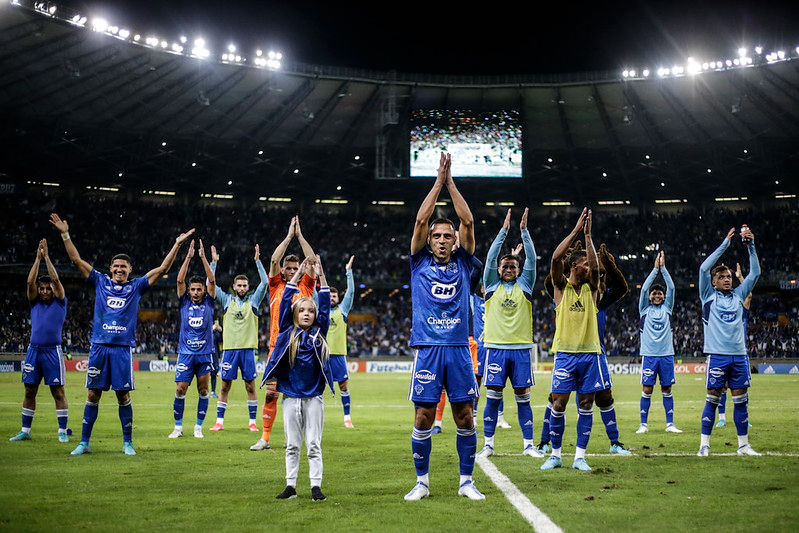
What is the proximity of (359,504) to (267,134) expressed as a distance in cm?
4216

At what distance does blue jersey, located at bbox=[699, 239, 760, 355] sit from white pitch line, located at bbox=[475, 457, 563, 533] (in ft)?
12.8

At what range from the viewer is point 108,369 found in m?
10.2

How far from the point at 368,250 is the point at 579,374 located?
170ft

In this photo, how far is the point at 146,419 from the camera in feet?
50.3

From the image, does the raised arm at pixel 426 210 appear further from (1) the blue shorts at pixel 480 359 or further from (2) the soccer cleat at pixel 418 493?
(1) the blue shorts at pixel 480 359

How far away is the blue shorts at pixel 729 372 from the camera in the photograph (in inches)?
407

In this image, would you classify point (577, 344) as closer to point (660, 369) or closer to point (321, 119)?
point (660, 369)

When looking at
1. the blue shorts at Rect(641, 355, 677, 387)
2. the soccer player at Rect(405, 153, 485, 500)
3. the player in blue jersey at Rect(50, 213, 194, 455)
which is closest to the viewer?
the soccer player at Rect(405, 153, 485, 500)

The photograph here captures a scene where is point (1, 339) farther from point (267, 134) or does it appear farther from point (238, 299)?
point (238, 299)

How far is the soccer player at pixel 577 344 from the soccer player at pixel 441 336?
185 cm

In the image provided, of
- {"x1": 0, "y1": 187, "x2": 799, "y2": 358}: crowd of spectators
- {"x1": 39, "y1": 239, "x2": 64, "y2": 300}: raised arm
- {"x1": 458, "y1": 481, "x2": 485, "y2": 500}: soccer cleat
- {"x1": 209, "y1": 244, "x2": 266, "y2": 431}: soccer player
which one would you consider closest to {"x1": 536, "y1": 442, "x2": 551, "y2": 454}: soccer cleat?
{"x1": 458, "y1": 481, "x2": 485, "y2": 500}: soccer cleat

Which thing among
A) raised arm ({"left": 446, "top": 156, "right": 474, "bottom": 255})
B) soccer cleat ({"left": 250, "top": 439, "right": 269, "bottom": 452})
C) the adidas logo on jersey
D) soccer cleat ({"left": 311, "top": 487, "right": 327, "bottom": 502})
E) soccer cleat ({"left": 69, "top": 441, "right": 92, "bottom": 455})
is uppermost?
raised arm ({"left": 446, "top": 156, "right": 474, "bottom": 255})

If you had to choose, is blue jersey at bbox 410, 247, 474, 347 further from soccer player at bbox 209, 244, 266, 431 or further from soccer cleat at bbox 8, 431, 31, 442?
soccer cleat at bbox 8, 431, 31, 442

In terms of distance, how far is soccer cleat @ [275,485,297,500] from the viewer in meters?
7.23
